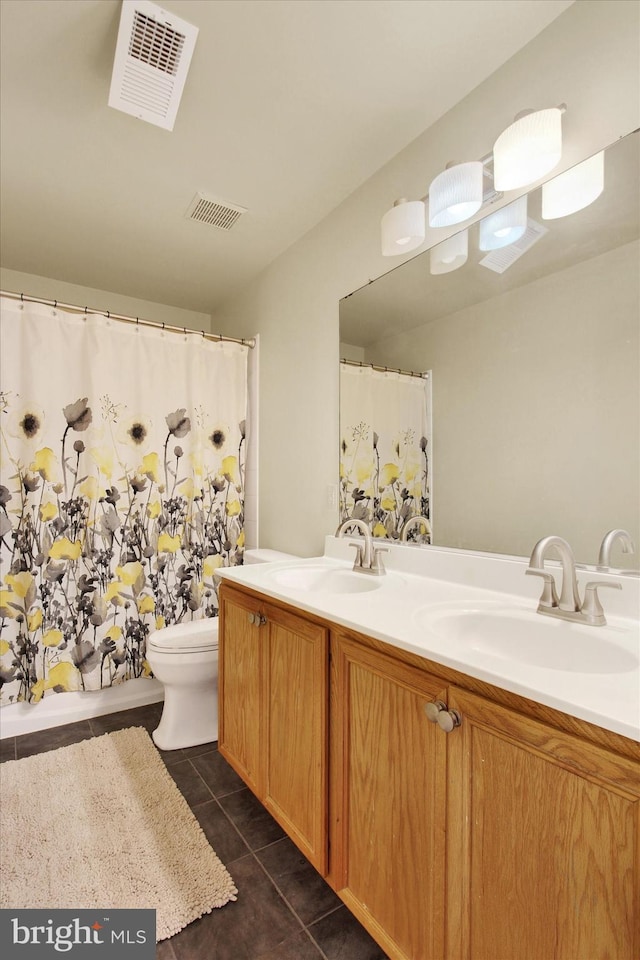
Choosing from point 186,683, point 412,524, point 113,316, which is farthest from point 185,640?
point 113,316

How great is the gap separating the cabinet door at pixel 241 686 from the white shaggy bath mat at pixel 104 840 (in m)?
0.24

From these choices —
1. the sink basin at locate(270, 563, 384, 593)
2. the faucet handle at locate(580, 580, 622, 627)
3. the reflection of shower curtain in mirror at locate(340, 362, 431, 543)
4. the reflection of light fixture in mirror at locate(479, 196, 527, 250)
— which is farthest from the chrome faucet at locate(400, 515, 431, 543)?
the reflection of light fixture in mirror at locate(479, 196, 527, 250)

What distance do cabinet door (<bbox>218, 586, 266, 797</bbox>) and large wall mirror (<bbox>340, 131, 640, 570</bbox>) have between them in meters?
0.73

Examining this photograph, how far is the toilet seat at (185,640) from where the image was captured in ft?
6.36

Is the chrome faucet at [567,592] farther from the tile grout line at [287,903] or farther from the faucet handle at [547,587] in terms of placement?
the tile grout line at [287,903]

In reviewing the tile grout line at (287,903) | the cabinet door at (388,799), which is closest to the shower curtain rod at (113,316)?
the cabinet door at (388,799)

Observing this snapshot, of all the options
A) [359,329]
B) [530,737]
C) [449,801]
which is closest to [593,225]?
[359,329]

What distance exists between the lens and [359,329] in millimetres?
1910

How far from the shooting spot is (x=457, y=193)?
138 cm

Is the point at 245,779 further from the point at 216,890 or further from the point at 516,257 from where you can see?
the point at 516,257

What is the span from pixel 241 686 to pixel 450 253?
1651 millimetres

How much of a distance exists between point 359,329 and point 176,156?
0.98m

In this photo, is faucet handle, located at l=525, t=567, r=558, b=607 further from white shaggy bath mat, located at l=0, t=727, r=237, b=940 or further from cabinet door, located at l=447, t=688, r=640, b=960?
white shaggy bath mat, located at l=0, t=727, r=237, b=940

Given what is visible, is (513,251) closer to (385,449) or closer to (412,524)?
(385,449)
